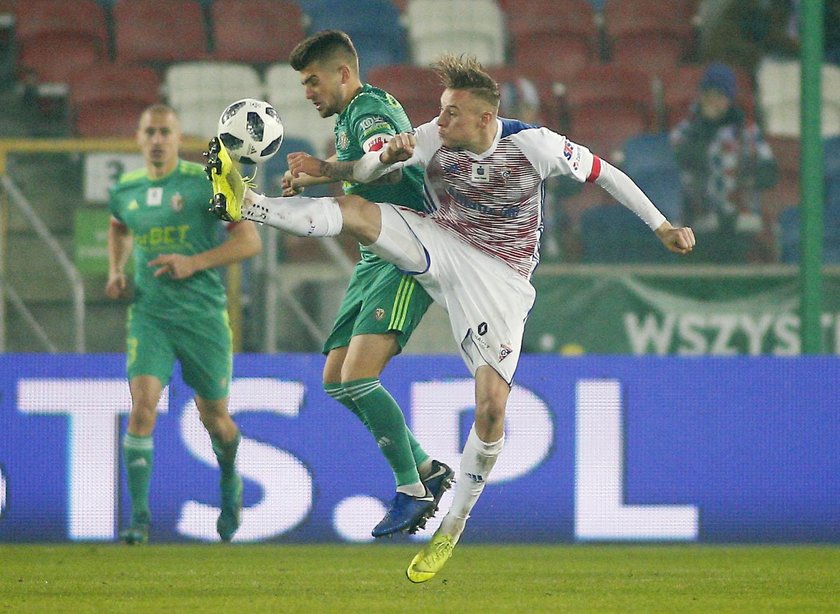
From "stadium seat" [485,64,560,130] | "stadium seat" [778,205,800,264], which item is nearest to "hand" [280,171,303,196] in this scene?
"stadium seat" [778,205,800,264]

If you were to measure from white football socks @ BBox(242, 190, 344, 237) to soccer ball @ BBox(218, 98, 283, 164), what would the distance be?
30 cm

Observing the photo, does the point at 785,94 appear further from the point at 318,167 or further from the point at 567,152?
the point at 318,167

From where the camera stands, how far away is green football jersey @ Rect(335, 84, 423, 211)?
5371mm

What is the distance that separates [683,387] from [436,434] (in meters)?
1.32

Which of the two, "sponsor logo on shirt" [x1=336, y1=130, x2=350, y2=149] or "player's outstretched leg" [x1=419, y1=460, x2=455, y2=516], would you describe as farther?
"player's outstretched leg" [x1=419, y1=460, x2=455, y2=516]

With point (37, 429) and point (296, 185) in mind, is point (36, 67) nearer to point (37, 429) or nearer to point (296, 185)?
point (37, 429)

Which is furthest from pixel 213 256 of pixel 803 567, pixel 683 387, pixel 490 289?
pixel 803 567

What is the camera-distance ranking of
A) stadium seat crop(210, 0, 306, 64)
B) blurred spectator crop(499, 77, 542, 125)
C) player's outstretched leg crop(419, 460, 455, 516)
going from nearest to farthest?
1. player's outstretched leg crop(419, 460, 455, 516)
2. blurred spectator crop(499, 77, 542, 125)
3. stadium seat crop(210, 0, 306, 64)

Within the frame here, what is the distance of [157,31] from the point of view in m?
11.0

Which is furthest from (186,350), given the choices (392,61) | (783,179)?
(392,61)

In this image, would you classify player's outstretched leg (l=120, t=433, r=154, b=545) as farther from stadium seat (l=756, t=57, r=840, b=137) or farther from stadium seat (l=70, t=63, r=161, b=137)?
stadium seat (l=756, t=57, r=840, b=137)

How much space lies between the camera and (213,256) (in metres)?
7.21

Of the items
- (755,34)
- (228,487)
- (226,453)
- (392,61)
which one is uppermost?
(755,34)

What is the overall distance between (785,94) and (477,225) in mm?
5704
